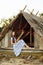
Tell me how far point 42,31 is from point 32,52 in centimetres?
121

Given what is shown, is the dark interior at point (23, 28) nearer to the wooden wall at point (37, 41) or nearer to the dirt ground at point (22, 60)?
the wooden wall at point (37, 41)

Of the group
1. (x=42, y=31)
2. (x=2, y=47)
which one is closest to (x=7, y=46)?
(x=2, y=47)

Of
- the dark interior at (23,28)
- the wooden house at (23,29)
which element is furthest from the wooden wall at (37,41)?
the dark interior at (23,28)

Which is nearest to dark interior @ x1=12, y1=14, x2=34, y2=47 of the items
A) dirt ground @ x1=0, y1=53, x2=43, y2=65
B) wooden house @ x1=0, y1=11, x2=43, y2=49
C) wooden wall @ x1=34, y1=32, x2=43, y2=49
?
wooden house @ x1=0, y1=11, x2=43, y2=49

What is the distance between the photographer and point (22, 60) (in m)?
14.2

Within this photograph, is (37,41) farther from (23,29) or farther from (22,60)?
(23,29)

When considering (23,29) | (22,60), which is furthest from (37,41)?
(23,29)

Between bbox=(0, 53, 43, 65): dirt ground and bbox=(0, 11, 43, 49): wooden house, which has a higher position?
bbox=(0, 11, 43, 49): wooden house

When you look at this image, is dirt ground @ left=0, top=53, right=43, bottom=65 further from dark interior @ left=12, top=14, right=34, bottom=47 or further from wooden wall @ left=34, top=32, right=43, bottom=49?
dark interior @ left=12, top=14, right=34, bottom=47

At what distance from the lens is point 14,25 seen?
50.0 ft

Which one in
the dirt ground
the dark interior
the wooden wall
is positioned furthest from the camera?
the dark interior

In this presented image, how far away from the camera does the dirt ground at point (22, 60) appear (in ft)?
45.3

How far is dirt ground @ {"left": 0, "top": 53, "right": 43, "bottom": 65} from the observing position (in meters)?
13.8

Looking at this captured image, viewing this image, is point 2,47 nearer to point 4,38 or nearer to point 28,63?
point 4,38
